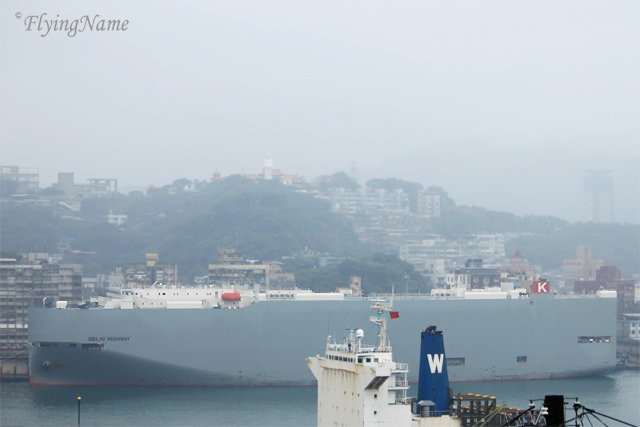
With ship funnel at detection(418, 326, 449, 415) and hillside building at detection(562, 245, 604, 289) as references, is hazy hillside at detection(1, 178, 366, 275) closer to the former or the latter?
hillside building at detection(562, 245, 604, 289)

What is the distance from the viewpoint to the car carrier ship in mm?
35906

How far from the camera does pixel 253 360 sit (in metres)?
36.9

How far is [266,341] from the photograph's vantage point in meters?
37.0

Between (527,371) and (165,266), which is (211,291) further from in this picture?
(165,266)

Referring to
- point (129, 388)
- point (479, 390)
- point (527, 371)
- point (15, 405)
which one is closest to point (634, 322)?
point (527, 371)

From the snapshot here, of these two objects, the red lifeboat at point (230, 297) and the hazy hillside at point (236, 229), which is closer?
the red lifeboat at point (230, 297)

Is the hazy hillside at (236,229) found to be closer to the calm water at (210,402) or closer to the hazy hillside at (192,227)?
the hazy hillside at (192,227)

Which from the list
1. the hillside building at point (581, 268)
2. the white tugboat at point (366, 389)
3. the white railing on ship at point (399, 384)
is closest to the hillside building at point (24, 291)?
the hillside building at point (581, 268)

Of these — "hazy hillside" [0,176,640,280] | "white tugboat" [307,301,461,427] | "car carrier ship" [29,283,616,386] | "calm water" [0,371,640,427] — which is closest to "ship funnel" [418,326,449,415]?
"white tugboat" [307,301,461,427]

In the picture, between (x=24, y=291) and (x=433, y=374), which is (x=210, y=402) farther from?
(x=433, y=374)

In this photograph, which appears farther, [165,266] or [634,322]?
[165,266]

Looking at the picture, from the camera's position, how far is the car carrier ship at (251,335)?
35906 mm

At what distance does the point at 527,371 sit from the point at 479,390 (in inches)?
180

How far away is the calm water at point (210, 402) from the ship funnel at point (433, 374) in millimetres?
Result: 10788
